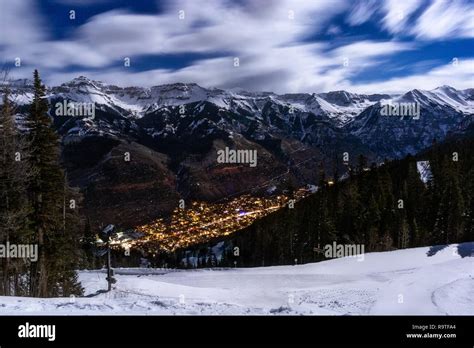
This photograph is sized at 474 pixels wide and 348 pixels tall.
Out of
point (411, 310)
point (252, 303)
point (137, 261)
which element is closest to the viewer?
point (411, 310)

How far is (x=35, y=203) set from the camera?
1262 inches

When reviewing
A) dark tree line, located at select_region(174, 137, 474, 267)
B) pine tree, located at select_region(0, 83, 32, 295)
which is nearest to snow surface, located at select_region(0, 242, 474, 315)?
pine tree, located at select_region(0, 83, 32, 295)

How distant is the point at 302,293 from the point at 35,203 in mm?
19086

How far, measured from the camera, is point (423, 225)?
83.7 m

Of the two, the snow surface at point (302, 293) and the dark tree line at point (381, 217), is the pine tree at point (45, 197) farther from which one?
the dark tree line at point (381, 217)

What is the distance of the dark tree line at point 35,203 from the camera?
2847cm

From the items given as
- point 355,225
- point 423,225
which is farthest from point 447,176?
point 355,225

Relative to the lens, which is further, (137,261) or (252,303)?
(137,261)

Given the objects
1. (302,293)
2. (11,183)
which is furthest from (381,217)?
(11,183)

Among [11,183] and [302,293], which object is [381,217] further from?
[11,183]

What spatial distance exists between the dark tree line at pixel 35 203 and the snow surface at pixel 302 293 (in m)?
3.62
